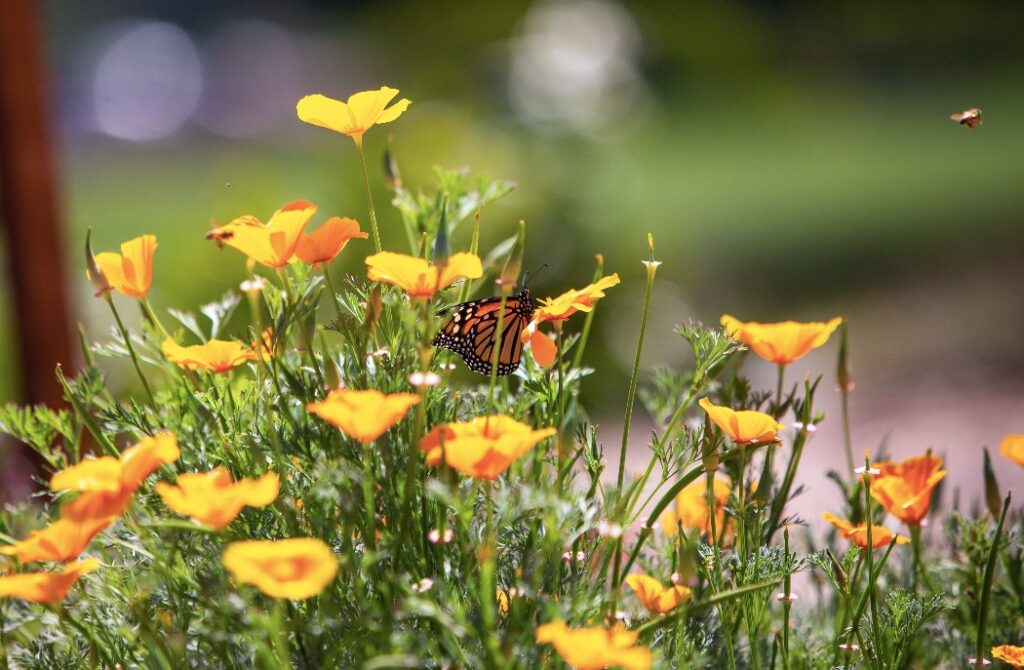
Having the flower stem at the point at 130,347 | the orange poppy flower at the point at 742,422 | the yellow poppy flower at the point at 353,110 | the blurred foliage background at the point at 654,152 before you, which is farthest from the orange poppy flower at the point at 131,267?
the blurred foliage background at the point at 654,152

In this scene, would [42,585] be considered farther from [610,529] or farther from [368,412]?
[610,529]

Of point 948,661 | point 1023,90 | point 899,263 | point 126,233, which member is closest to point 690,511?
point 948,661

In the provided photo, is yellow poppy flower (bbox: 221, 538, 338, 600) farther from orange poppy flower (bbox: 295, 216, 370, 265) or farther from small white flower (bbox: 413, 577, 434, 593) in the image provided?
orange poppy flower (bbox: 295, 216, 370, 265)

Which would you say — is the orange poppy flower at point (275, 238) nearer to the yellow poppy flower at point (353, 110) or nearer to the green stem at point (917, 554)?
the yellow poppy flower at point (353, 110)

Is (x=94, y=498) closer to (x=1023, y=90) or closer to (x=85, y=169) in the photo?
(x=85, y=169)

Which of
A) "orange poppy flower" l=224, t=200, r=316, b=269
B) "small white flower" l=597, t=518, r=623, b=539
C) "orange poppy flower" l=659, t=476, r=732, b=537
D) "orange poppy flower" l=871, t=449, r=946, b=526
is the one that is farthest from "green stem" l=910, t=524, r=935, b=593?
"orange poppy flower" l=224, t=200, r=316, b=269
